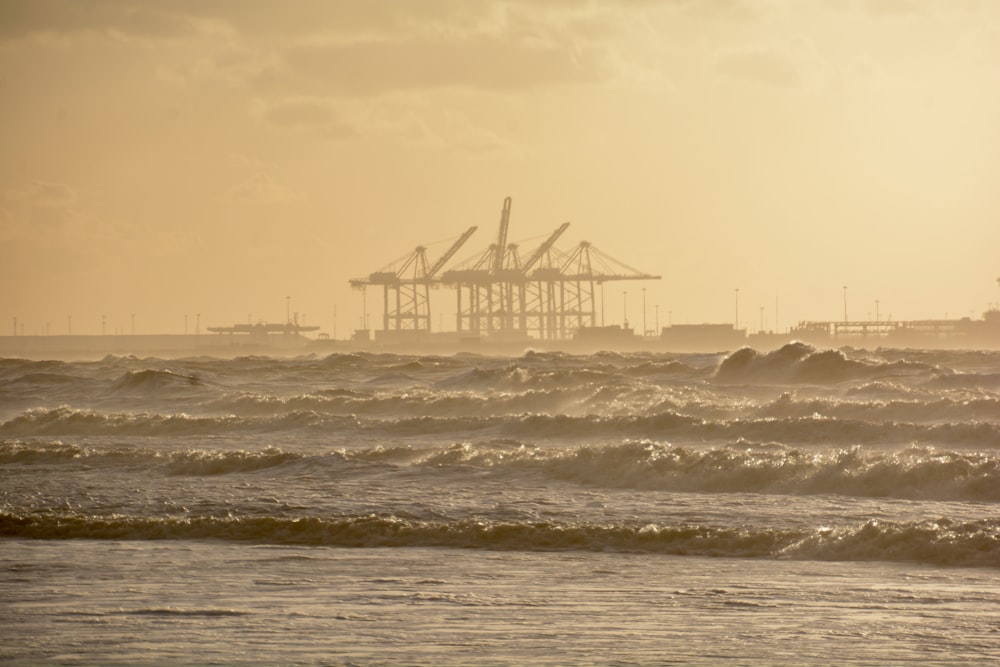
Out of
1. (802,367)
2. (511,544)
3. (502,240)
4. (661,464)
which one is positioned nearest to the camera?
(511,544)

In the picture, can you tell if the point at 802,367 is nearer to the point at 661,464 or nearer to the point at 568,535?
the point at 661,464

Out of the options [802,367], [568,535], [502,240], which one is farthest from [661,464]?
[502,240]

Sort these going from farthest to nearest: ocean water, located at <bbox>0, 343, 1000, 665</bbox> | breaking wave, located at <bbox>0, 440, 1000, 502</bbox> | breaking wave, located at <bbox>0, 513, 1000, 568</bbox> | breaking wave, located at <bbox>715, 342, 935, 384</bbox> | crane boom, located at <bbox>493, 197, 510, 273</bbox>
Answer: crane boom, located at <bbox>493, 197, 510, 273</bbox> → breaking wave, located at <bbox>715, 342, 935, 384</bbox> → breaking wave, located at <bbox>0, 440, 1000, 502</bbox> → breaking wave, located at <bbox>0, 513, 1000, 568</bbox> → ocean water, located at <bbox>0, 343, 1000, 665</bbox>

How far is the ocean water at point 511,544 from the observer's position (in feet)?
24.8

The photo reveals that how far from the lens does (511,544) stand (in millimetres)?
11484

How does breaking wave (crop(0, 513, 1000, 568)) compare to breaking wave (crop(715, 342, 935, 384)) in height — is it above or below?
below

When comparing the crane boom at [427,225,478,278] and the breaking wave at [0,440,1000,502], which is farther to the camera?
the crane boom at [427,225,478,278]

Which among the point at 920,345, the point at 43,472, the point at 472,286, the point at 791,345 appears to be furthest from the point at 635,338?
the point at 43,472

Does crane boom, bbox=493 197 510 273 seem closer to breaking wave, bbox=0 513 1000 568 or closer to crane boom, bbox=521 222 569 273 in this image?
crane boom, bbox=521 222 569 273

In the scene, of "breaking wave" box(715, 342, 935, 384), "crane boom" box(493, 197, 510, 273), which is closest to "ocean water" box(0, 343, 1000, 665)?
"breaking wave" box(715, 342, 935, 384)

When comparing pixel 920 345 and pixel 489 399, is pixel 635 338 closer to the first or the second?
pixel 920 345

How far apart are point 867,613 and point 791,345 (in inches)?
1353

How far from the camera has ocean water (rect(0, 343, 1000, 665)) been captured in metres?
7.56

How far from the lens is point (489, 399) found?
31.9m
